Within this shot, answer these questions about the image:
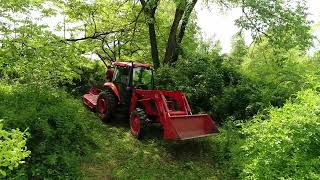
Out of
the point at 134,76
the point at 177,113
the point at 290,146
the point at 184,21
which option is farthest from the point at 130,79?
the point at 184,21

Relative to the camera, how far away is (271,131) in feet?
26.0

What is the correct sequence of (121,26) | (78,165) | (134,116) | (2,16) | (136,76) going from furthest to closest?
(121,26), (136,76), (134,116), (2,16), (78,165)

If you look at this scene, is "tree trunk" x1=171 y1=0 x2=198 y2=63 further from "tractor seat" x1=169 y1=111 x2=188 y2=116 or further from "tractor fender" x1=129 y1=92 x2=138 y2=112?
"tractor seat" x1=169 y1=111 x2=188 y2=116

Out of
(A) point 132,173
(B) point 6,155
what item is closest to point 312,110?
(A) point 132,173

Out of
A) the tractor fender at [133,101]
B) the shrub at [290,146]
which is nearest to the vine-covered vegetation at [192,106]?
the shrub at [290,146]

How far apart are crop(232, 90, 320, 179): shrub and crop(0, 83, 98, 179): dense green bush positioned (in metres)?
4.07

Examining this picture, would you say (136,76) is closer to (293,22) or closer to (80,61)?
(80,61)

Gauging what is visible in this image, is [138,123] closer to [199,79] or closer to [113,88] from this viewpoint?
[113,88]

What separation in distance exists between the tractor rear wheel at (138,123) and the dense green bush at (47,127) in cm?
139

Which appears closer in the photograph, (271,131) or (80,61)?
(271,131)

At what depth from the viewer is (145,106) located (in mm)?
11148

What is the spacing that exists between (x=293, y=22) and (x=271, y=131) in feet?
24.3

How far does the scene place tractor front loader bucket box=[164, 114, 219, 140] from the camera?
9547 millimetres

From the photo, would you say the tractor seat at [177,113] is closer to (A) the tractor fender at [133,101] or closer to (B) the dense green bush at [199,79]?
(A) the tractor fender at [133,101]
